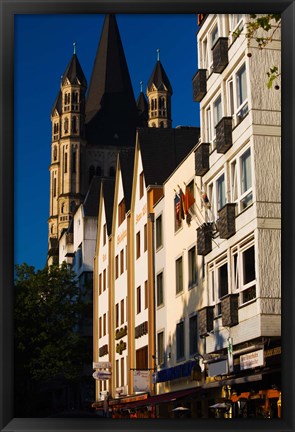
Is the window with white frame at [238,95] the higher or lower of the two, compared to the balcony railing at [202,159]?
higher

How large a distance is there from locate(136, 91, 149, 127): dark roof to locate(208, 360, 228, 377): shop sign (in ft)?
403

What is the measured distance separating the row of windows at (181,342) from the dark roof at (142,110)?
114379mm

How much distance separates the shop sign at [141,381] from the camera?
116ft

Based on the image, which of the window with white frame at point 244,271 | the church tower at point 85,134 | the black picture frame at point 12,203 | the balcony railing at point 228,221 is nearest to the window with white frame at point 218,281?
the balcony railing at point 228,221

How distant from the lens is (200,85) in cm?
2919

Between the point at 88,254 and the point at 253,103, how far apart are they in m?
41.9

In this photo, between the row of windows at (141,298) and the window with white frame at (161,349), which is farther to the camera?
the row of windows at (141,298)

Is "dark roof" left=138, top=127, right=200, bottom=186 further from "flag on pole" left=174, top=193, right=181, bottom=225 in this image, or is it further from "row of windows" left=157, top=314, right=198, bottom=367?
"row of windows" left=157, top=314, right=198, bottom=367

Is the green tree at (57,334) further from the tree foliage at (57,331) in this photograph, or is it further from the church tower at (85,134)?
the church tower at (85,134)

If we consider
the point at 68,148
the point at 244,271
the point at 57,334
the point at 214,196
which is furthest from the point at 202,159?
the point at 68,148

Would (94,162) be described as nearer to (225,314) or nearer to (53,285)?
(53,285)

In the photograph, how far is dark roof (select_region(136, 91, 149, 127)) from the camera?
152250 mm

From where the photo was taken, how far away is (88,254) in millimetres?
65312

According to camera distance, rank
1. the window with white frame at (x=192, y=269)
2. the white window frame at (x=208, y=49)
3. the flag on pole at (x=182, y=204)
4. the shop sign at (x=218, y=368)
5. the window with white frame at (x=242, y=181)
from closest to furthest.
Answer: the window with white frame at (x=242, y=181) → the shop sign at (x=218, y=368) → the white window frame at (x=208, y=49) → the window with white frame at (x=192, y=269) → the flag on pole at (x=182, y=204)
